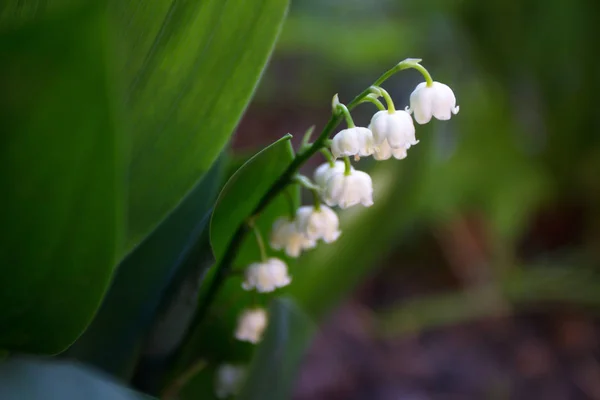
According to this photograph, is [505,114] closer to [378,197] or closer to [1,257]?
[378,197]

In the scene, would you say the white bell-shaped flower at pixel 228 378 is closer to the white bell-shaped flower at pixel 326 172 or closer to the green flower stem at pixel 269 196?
the green flower stem at pixel 269 196

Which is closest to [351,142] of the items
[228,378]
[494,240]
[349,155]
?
[349,155]

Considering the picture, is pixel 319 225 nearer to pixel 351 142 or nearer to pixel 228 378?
pixel 351 142

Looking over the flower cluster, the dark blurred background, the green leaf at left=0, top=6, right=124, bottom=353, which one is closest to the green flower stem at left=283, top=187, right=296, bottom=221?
the flower cluster

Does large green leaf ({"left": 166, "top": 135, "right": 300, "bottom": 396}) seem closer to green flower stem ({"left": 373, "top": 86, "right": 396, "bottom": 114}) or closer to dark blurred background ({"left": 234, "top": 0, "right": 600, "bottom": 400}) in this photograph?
green flower stem ({"left": 373, "top": 86, "right": 396, "bottom": 114})

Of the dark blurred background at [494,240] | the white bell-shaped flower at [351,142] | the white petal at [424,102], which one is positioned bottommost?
the dark blurred background at [494,240]

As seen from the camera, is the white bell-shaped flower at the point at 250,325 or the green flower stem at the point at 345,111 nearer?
the green flower stem at the point at 345,111

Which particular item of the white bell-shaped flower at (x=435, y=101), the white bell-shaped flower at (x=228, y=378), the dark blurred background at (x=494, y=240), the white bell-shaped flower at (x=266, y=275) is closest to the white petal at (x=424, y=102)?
the white bell-shaped flower at (x=435, y=101)
